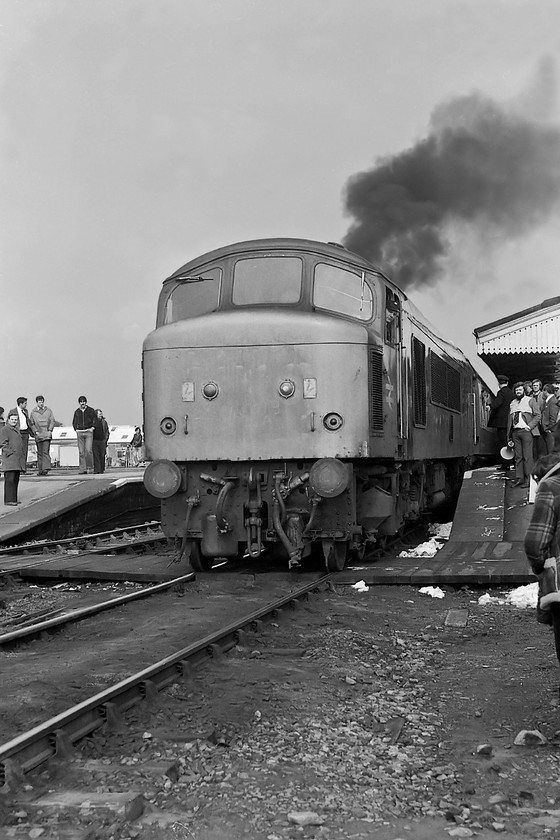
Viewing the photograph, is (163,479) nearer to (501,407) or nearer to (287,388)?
(287,388)

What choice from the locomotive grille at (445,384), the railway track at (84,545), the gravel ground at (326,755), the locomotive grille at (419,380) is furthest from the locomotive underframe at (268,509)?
the locomotive grille at (445,384)

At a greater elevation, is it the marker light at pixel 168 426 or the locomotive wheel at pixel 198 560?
the marker light at pixel 168 426

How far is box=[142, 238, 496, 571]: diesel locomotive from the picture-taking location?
10.6 metres

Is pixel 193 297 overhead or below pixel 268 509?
overhead

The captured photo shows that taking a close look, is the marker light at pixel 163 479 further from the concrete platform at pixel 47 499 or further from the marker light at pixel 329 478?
the concrete platform at pixel 47 499

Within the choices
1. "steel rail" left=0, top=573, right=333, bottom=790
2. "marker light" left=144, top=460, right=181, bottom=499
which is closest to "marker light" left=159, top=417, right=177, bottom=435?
"marker light" left=144, top=460, right=181, bottom=499

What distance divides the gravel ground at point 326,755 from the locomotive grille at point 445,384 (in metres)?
8.01

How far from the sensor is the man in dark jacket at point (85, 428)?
22.8 meters

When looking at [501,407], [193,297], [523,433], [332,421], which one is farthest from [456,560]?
[501,407]

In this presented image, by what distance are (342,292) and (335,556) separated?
3000 millimetres

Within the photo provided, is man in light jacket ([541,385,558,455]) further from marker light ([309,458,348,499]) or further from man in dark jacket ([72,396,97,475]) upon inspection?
man in dark jacket ([72,396,97,475])

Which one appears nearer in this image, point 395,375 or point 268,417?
point 268,417

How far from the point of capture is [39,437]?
73.3ft

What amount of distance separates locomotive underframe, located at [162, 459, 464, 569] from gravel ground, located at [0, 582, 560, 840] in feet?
9.80
